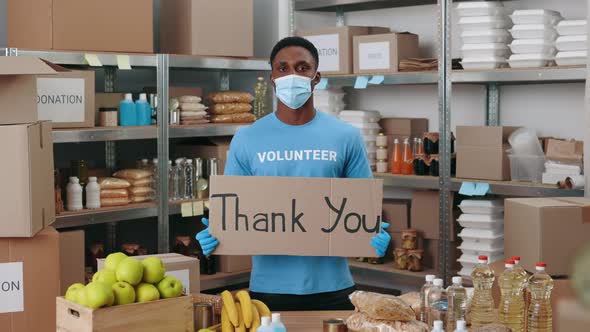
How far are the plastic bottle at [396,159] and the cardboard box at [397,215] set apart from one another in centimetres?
20

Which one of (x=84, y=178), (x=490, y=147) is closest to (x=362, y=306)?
(x=490, y=147)

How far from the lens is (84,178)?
400 cm

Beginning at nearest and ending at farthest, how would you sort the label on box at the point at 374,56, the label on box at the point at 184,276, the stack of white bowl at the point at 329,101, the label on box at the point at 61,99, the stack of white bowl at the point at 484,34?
1. the label on box at the point at 184,276
2. the label on box at the point at 61,99
3. the stack of white bowl at the point at 484,34
4. the label on box at the point at 374,56
5. the stack of white bowl at the point at 329,101

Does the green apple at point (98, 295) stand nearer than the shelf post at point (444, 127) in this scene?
Yes

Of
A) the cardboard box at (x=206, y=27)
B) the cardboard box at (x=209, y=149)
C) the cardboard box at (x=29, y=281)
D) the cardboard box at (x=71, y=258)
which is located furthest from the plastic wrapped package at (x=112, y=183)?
the cardboard box at (x=29, y=281)

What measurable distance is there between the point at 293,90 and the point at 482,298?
38.0 inches

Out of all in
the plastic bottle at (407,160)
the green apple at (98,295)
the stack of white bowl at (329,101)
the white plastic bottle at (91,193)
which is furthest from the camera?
the stack of white bowl at (329,101)

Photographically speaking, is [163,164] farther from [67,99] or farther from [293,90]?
[293,90]

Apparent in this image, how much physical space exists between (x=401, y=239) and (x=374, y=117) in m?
0.77

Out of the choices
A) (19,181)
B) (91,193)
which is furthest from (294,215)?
(91,193)

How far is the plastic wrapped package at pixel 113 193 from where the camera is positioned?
13.1 feet

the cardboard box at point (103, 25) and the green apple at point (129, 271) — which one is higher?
the cardboard box at point (103, 25)

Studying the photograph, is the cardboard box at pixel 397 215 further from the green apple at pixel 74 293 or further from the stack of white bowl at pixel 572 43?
the green apple at pixel 74 293

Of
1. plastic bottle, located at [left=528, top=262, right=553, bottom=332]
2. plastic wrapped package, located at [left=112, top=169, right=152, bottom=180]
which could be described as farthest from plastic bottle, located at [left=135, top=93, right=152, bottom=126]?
plastic bottle, located at [left=528, top=262, right=553, bottom=332]
